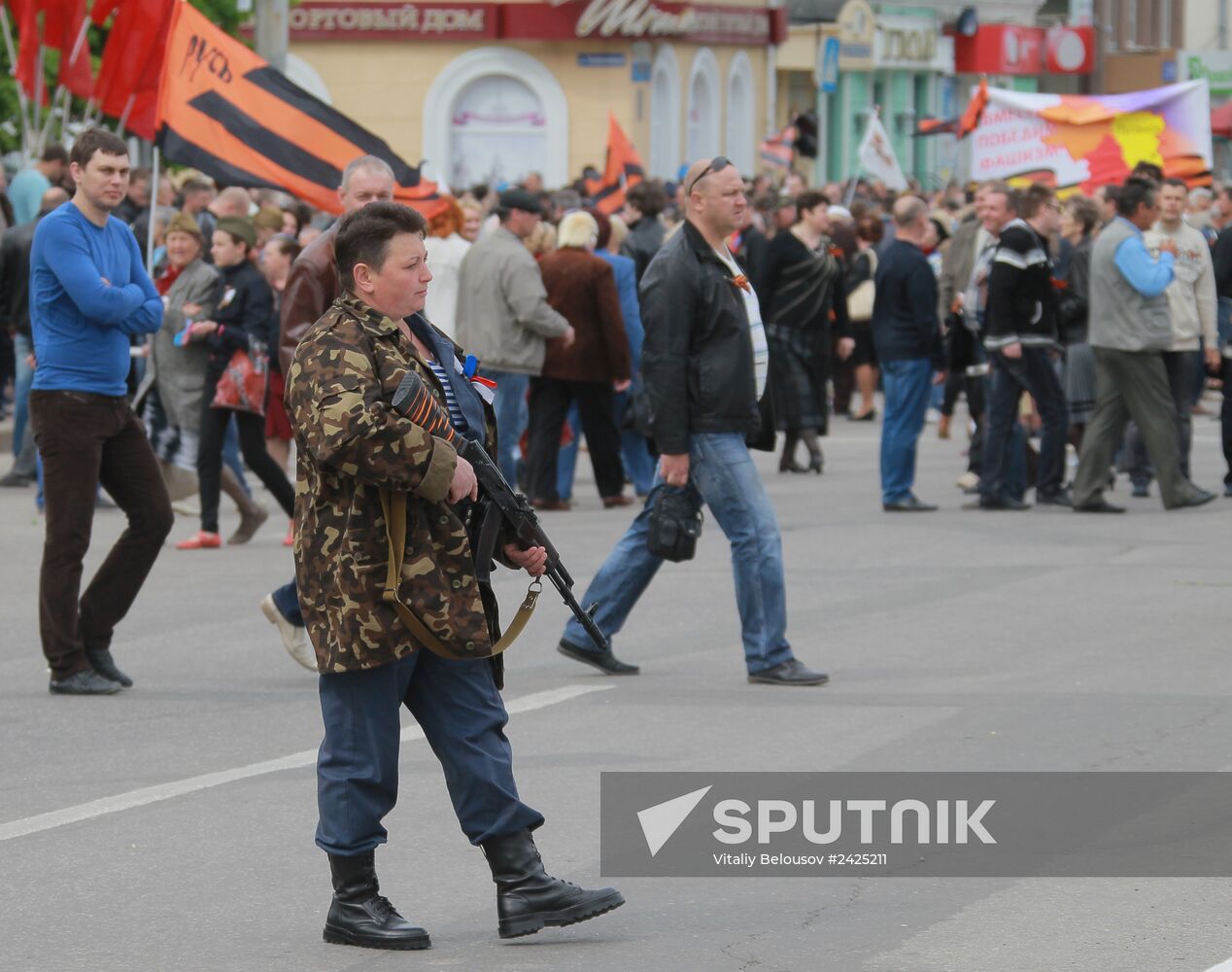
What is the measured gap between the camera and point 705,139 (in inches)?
1975

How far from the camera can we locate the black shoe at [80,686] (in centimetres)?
866

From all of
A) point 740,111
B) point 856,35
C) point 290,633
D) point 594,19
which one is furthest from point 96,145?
point 856,35

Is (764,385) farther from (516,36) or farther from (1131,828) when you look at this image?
(516,36)

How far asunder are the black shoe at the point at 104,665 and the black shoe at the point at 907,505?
21.8ft

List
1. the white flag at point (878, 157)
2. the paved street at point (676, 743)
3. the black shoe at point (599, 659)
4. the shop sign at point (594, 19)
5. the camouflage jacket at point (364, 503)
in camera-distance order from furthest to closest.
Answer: the shop sign at point (594, 19) < the white flag at point (878, 157) < the black shoe at point (599, 659) < the paved street at point (676, 743) < the camouflage jacket at point (364, 503)

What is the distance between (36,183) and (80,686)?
32.1ft

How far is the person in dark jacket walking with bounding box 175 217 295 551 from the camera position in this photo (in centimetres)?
1264

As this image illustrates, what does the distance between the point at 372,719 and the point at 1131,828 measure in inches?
86.9

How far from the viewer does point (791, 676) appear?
866cm

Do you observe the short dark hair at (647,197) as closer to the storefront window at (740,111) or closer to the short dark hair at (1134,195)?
the short dark hair at (1134,195)

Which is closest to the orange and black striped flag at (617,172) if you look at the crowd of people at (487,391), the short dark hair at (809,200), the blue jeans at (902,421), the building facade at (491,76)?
the crowd of people at (487,391)

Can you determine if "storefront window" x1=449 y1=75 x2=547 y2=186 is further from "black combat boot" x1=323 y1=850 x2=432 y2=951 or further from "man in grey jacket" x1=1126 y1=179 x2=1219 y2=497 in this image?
"black combat boot" x1=323 y1=850 x2=432 y2=951

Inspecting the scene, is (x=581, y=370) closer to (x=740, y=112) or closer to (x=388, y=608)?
(x=388, y=608)

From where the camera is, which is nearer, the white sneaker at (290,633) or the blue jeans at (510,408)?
the white sneaker at (290,633)
